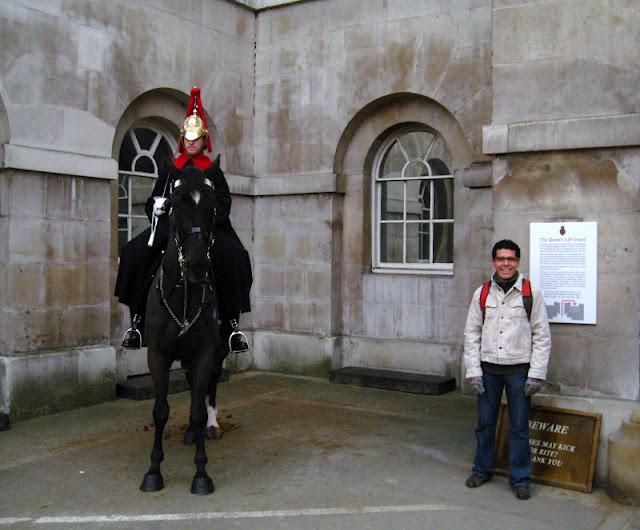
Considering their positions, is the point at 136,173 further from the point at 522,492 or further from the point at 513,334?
the point at 522,492

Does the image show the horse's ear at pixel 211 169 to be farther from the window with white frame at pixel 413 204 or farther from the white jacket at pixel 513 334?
the window with white frame at pixel 413 204

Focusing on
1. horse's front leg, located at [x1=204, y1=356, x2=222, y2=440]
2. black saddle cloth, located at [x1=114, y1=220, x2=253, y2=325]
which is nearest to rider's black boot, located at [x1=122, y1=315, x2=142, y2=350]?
black saddle cloth, located at [x1=114, y1=220, x2=253, y2=325]

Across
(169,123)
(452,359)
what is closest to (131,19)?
(169,123)

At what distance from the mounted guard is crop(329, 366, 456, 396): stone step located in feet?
11.3

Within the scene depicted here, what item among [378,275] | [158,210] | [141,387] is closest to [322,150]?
[378,275]

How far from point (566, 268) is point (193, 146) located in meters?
3.33

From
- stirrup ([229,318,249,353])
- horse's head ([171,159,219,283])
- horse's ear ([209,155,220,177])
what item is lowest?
stirrup ([229,318,249,353])

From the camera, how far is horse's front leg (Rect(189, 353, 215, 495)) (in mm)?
5859

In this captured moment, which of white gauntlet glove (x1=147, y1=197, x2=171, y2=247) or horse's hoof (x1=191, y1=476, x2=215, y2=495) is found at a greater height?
white gauntlet glove (x1=147, y1=197, x2=171, y2=247)

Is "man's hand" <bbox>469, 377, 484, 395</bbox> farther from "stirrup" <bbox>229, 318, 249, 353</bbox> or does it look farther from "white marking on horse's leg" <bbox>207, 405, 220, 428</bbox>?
"white marking on horse's leg" <bbox>207, 405, 220, 428</bbox>

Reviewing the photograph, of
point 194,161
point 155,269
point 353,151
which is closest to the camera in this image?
point 155,269

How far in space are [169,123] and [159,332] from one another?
5.01m

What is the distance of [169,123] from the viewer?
33.9 feet

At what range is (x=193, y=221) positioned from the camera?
5.42 metres
